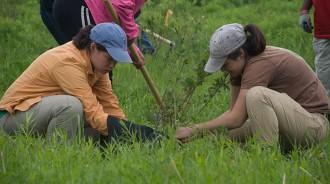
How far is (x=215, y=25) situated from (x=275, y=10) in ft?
5.23

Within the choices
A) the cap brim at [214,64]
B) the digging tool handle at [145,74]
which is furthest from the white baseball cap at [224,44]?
the digging tool handle at [145,74]

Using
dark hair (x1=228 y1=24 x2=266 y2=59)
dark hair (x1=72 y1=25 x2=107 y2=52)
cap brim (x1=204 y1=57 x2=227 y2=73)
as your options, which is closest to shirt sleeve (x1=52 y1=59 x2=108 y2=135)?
dark hair (x1=72 y1=25 x2=107 y2=52)

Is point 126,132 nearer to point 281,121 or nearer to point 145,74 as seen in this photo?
point 145,74

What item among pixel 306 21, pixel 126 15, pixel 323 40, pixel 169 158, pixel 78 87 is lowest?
pixel 323 40

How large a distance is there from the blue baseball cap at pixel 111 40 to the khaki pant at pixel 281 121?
84cm

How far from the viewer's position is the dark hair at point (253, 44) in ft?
15.9

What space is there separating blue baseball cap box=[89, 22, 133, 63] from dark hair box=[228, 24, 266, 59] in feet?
2.25

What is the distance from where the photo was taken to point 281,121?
193 inches

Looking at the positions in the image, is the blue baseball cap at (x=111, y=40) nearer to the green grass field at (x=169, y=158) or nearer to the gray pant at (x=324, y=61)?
the green grass field at (x=169, y=158)

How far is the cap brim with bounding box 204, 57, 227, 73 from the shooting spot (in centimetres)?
486

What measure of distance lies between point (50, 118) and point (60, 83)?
0.23 m

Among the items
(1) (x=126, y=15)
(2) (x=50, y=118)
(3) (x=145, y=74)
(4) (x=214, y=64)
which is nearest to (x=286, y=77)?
(4) (x=214, y=64)

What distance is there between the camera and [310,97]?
5.08 meters

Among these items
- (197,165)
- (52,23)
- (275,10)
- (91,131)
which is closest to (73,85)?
(91,131)
